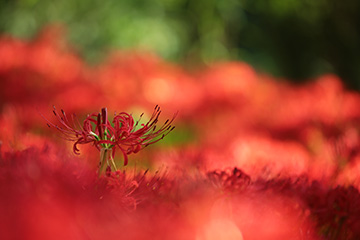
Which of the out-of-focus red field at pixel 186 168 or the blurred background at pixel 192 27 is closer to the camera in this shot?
the out-of-focus red field at pixel 186 168

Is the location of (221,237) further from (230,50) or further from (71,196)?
(230,50)

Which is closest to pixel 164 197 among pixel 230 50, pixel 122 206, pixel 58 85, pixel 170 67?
pixel 122 206

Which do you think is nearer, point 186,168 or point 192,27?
point 186,168

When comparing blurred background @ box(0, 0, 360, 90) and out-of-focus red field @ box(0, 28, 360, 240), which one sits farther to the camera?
blurred background @ box(0, 0, 360, 90)
